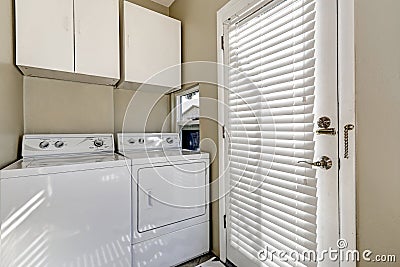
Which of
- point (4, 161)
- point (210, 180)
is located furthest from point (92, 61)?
point (210, 180)

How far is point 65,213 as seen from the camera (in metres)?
1.42

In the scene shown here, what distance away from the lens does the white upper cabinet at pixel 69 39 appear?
5.64ft

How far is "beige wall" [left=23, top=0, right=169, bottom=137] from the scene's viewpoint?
2.07 m

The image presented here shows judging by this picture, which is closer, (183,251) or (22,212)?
(22,212)

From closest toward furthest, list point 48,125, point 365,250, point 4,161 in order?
point 365,250 < point 4,161 < point 48,125

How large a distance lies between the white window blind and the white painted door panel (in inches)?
35.7

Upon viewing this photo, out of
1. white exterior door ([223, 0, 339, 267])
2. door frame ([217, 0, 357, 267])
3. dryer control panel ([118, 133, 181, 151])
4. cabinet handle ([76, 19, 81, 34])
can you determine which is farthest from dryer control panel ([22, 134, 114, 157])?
door frame ([217, 0, 357, 267])

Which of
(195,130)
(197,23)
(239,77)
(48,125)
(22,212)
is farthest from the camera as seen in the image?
(195,130)

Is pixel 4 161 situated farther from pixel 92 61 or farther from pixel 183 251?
pixel 183 251

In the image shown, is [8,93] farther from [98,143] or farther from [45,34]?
[98,143]

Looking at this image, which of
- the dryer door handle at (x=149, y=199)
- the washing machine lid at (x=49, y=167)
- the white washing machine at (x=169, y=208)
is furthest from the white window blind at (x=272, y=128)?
the washing machine lid at (x=49, y=167)

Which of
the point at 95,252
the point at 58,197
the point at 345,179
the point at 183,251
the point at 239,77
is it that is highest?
the point at 239,77

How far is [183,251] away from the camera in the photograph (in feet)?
6.55

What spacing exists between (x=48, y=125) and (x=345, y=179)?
7.75 feet
